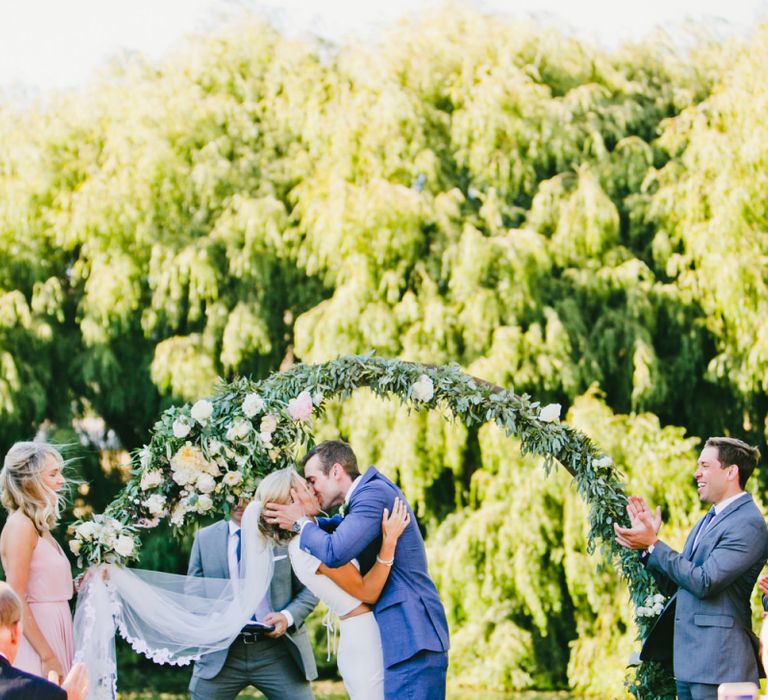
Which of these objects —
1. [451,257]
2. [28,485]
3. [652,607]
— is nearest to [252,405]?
[28,485]

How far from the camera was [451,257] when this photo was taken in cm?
1111

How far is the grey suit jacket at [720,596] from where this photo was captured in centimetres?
504

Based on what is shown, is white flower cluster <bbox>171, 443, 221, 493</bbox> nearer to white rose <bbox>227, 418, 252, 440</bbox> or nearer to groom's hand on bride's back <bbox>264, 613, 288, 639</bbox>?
white rose <bbox>227, 418, 252, 440</bbox>

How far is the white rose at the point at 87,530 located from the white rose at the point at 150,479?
32 centimetres

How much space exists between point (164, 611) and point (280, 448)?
0.95 m

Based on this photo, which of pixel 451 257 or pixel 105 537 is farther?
pixel 451 257

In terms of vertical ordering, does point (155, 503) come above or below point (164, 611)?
above

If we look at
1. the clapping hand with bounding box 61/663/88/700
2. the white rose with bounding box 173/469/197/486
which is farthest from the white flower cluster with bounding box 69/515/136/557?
the clapping hand with bounding box 61/663/88/700

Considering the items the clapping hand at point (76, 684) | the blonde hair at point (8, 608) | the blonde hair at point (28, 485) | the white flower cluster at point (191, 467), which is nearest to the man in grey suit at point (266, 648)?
the white flower cluster at point (191, 467)

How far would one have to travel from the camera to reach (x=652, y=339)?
11.4 metres

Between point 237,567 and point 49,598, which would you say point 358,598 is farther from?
point 49,598

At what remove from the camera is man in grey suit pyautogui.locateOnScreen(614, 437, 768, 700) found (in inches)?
199

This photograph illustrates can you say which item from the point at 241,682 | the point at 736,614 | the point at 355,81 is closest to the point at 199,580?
the point at 241,682

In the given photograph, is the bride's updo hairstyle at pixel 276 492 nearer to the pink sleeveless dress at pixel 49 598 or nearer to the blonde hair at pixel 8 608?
the pink sleeveless dress at pixel 49 598
